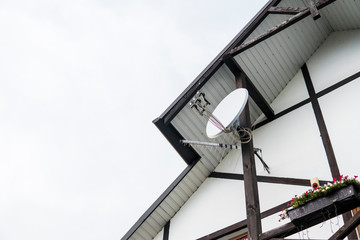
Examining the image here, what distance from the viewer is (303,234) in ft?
19.4

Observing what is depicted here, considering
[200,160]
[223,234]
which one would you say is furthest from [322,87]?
[223,234]

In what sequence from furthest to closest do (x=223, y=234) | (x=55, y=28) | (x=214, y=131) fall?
1. (x=55, y=28)
2. (x=223, y=234)
3. (x=214, y=131)

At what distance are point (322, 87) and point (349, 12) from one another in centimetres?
155

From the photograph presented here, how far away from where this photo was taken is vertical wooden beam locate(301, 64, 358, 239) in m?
6.54

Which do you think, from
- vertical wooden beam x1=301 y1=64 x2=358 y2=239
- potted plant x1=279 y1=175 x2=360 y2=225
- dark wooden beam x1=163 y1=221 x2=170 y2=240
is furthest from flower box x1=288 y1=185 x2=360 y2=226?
dark wooden beam x1=163 y1=221 x2=170 y2=240

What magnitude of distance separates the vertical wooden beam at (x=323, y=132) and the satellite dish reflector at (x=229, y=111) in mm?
1400

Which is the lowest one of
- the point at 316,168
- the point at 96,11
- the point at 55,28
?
the point at 316,168

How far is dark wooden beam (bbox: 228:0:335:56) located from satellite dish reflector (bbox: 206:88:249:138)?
3.46 feet

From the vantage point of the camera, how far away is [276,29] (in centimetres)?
720

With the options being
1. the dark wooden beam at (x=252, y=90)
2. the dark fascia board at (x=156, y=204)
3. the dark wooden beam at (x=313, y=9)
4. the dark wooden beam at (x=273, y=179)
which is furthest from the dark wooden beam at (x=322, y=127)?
the dark fascia board at (x=156, y=204)

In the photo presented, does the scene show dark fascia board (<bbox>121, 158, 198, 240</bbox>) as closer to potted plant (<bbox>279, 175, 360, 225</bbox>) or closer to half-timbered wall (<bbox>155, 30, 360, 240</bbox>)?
half-timbered wall (<bbox>155, 30, 360, 240</bbox>)

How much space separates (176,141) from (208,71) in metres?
1.19

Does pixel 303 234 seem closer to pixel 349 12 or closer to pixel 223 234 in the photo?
pixel 223 234

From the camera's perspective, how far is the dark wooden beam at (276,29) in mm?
6984
